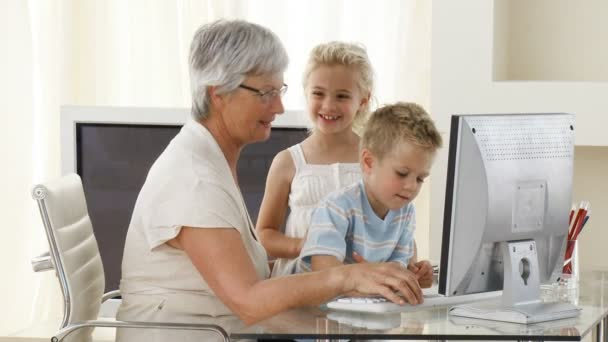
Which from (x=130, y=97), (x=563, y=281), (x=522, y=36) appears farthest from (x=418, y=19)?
(x=563, y=281)

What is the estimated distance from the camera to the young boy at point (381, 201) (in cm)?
212

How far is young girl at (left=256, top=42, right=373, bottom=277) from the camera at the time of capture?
274 cm

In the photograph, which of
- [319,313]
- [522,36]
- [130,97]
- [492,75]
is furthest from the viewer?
[130,97]

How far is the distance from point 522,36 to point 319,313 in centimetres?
179

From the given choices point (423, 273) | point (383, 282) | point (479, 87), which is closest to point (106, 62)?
point (479, 87)

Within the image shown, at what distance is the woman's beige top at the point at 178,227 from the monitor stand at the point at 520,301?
52 cm

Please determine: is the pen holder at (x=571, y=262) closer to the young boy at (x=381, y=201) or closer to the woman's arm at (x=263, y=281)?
the young boy at (x=381, y=201)

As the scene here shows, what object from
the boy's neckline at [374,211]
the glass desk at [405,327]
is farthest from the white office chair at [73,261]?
the boy's neckline at [374,211]

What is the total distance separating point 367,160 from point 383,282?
387mm

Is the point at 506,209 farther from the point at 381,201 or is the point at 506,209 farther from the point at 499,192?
the point at 381,201

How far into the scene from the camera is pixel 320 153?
110 inches

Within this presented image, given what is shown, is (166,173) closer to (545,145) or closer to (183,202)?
(183,202)

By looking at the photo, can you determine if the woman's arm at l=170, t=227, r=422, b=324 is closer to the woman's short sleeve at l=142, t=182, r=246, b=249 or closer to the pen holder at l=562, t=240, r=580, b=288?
the woman's short sleeve at l=142, t=182, r=246, b=249

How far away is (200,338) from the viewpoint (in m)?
2.21
